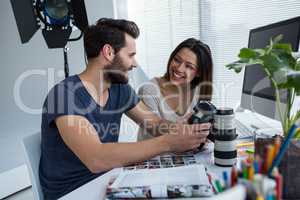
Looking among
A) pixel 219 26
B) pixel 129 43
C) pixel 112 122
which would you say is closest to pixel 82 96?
pixel 112 122

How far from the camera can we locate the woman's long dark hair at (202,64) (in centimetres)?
160

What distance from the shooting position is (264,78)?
118 centimetres

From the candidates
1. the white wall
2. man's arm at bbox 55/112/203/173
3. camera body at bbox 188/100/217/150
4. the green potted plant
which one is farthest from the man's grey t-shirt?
the white wall

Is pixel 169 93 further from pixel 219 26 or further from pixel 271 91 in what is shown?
pixel 219 26

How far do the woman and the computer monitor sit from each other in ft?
0.92

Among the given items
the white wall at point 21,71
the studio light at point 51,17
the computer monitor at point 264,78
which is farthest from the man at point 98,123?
the white wall at point 21,71

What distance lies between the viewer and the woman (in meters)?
1.53

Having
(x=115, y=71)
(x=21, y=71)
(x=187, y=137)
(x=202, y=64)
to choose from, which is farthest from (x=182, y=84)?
(x=21, y=71)

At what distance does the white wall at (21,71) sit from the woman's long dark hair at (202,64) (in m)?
1.21

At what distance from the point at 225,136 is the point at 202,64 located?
0.79 m

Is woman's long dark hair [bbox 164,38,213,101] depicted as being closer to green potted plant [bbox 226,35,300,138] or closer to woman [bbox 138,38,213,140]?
woman [bbox 138,38,213,140]

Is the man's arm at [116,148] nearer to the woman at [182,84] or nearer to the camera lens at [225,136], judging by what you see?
the camera lens at [225,136]

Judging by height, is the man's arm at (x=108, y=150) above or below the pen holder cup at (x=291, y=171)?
below

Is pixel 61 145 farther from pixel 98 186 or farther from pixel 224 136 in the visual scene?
pixel 224 136
